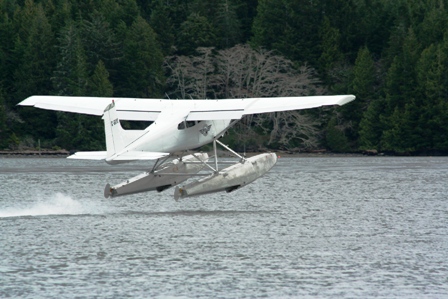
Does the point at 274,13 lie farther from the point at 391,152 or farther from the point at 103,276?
the point at 103,276

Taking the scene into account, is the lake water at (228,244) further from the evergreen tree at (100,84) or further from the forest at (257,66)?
the evergreen tree at (100,84)

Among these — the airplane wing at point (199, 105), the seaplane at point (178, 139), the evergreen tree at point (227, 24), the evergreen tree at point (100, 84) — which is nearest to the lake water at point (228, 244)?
the seaplane at point (178, 139)

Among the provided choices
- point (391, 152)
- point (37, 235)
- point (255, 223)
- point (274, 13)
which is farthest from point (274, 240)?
point (274, 13)

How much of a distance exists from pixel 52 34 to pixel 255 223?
4531cm

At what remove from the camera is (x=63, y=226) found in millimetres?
21406

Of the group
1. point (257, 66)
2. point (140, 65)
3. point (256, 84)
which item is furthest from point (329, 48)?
point (140, 65)

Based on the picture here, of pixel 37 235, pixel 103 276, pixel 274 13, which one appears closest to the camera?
pixel 103 276

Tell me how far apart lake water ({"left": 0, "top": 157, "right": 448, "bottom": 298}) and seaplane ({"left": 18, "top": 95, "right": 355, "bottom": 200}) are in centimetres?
76

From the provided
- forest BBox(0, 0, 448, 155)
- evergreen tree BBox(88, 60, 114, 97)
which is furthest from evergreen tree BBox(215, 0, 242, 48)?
evergreen tree BBox(88, 60, 114, 97)

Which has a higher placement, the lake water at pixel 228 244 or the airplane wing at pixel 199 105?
the airplane wing at pixel 199 105

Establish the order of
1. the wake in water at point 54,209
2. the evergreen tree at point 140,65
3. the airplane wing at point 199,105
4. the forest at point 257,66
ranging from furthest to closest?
the evergreen tree at point 140,65 < the forest at point 257,66 < the wake in water at point 54,209 < the airplane wing at point 199,105

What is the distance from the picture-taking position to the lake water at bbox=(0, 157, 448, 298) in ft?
48.0

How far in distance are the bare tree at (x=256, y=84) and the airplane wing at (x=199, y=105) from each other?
34494 millimetres

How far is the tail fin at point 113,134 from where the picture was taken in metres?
21.5
